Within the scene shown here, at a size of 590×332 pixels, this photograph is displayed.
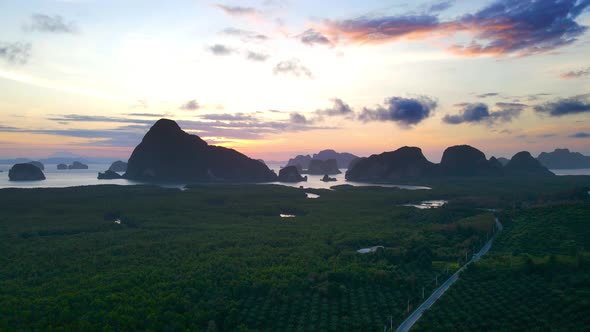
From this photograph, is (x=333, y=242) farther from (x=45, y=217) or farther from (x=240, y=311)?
(x=45, y=217)

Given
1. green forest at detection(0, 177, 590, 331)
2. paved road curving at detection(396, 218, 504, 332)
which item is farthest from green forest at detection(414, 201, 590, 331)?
paved road curving at detection(396, 218, 504, 332)

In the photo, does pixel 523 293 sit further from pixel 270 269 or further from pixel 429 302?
pixel 270 269

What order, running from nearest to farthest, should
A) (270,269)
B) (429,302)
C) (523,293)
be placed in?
(523,293) < (429,302) < (270,269)

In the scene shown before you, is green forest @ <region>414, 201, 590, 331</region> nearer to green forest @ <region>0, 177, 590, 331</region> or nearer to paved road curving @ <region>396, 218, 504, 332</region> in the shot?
green forest @ <region>0, 177, 590, 331</region>

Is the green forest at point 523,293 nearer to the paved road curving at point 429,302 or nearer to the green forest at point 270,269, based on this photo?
the green forest at point 270,269

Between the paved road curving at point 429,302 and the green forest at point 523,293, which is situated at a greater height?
the green forest at point 523,293

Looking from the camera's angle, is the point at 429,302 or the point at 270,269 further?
the point at 270,269

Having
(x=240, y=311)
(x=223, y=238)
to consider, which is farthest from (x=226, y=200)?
(x=240, y=311)

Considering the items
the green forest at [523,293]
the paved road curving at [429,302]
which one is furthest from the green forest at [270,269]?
the paved road curving at [429,302]

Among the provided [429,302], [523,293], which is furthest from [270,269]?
[523,293]
